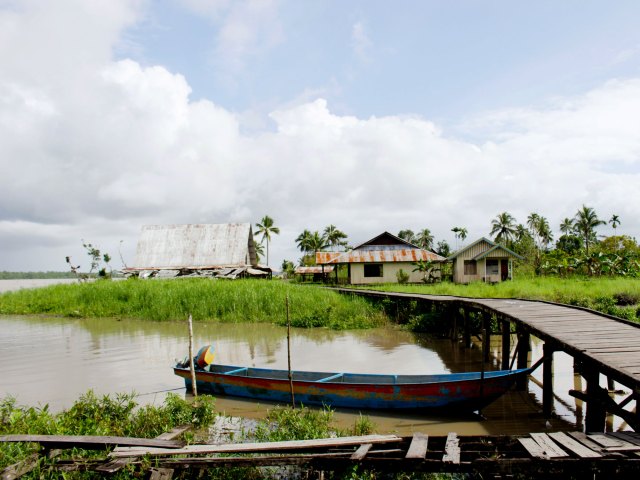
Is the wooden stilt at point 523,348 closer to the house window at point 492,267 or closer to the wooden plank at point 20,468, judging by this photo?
the wooden plank at point 20,468

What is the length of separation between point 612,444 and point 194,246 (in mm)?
32664

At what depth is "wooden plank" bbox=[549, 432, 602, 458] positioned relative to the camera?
459cm

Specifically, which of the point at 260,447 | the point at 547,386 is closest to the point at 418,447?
the point at 260,447

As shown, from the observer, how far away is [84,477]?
5.23m

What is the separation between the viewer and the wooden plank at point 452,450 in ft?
15.4

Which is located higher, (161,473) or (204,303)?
(204,303)

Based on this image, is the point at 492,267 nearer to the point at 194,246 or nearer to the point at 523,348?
the point at 194,246

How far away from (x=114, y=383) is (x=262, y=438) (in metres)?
5.94

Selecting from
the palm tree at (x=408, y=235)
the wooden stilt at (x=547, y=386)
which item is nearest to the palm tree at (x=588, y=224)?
the palm tree at (x=408, y=235)

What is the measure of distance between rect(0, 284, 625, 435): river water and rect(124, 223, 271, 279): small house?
12235 mm

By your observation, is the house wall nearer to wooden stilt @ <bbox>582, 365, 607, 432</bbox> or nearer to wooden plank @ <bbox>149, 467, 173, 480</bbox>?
wooden stilt @ <bbox>582, 365, 607, 432</bbox>

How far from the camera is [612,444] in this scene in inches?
189

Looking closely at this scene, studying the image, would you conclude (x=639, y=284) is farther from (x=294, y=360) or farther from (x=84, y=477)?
(x=84, y=477)

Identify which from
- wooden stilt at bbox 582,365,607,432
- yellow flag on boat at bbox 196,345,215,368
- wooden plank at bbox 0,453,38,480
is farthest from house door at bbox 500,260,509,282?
wooden plank at bbox 0,453,38,480
